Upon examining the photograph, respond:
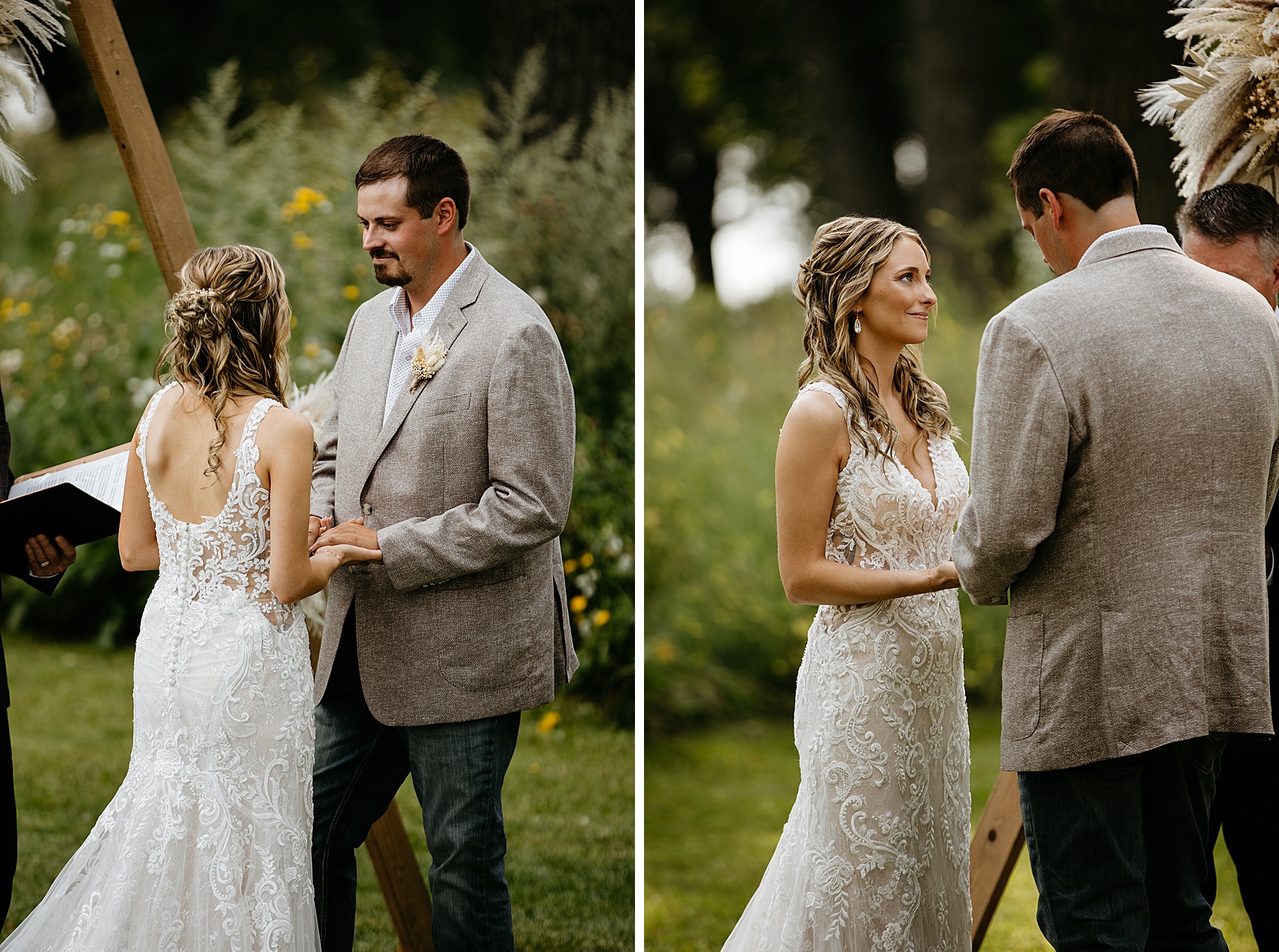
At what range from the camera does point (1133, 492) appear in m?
2.31

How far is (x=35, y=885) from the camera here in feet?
14.4

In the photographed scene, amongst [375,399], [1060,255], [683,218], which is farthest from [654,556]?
[683,218]

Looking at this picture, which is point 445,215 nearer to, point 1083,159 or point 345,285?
point 1083,159

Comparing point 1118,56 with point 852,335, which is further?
point 1118,56

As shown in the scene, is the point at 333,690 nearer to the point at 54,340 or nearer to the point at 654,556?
the point at 654,556

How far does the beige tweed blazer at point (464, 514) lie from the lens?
112 inches

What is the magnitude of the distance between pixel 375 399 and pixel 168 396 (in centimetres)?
50

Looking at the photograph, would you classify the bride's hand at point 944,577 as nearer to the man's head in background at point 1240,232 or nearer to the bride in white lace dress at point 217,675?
the man's head in background at point 1240,232

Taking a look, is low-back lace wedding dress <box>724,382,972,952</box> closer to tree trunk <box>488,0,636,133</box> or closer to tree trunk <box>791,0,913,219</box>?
tree trunk <box>488,0,636,133</box>

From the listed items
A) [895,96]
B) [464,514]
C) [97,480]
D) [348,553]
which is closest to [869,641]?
[464,514]

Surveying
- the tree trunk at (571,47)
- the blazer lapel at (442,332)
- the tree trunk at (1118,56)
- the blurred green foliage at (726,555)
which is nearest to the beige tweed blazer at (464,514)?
the blazer lapel at (442,332)

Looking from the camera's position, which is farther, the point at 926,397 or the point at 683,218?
the point at 683,218

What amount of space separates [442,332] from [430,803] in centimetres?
120

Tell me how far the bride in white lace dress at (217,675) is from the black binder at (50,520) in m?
0.21
